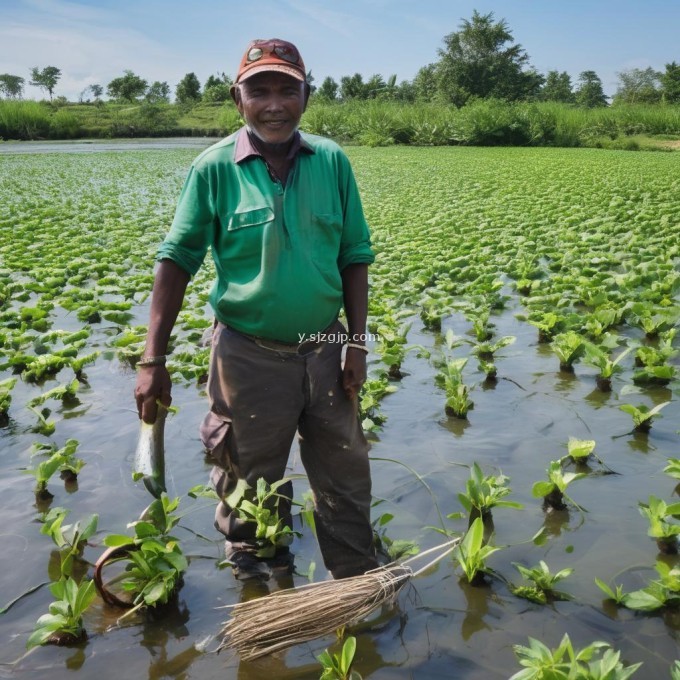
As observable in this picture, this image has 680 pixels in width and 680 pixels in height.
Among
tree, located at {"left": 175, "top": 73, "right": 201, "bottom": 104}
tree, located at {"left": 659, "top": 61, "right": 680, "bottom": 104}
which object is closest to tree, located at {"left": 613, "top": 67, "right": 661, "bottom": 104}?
tree, located at {"left": 659, "top": 61, "right": 680, "bottom": 104}

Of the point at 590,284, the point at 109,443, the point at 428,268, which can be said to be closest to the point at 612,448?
the point at 109,443

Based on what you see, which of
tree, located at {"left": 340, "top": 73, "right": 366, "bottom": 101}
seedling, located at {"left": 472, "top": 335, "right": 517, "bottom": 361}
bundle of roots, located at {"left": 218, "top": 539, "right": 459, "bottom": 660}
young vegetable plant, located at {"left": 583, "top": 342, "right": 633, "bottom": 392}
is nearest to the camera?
bundle of roots, located at {"left": 218, "top": 539, "right": 459, "bottom": 660}

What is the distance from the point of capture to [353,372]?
2.46m

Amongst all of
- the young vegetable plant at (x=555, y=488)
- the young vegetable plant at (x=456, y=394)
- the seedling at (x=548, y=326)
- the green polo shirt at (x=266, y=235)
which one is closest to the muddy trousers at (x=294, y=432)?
the green polo shirt at (x=266, y=235)

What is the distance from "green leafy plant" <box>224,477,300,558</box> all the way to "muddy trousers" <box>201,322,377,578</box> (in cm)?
4

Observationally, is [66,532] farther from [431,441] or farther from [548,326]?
[548,326]

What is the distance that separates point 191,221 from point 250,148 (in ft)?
0.94

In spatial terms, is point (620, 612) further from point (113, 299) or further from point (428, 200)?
point (428, 200)

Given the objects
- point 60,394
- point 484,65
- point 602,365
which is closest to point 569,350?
point 602,365

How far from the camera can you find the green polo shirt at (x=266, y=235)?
2244 millimetres

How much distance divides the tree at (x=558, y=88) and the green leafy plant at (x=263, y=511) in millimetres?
72087

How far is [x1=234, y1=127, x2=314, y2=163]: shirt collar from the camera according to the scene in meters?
2.25

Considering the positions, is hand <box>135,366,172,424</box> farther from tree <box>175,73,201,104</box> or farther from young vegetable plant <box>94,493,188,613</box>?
tree <box>175,73,201,104</box>

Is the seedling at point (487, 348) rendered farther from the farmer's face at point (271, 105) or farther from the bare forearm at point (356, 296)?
the farmer's face at point (271, 105)
